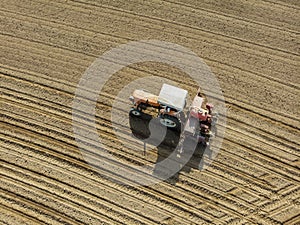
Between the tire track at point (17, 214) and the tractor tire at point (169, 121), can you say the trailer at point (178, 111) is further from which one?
the tire track at point (17, 214)

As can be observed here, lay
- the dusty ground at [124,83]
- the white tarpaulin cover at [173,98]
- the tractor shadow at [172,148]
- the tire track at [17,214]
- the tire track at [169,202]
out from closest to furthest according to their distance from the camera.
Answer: the tire track at [17,214] < the tire track at [169,202] < the dusty ground at [124,83] < the white tarpaulin cover at [173,98] < the tractor shadow at [172,148]

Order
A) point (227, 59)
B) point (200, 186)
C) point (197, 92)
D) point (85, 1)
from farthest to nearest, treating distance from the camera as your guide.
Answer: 1. point (85, 1)
2. point (227, 59)
3. point (197, 92)
4. point (200, 186)

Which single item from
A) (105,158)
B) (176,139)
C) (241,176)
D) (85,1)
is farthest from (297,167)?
(85,1)

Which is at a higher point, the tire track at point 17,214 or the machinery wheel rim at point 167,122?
the machinery wheel rim at point 167,122

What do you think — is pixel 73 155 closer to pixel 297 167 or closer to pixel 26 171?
pixel 26 171

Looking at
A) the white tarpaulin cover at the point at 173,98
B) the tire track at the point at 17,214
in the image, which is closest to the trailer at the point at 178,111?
the white tarpaulin cover at the point at 173,98

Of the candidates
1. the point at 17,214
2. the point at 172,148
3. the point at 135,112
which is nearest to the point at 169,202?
the point at 172,148
